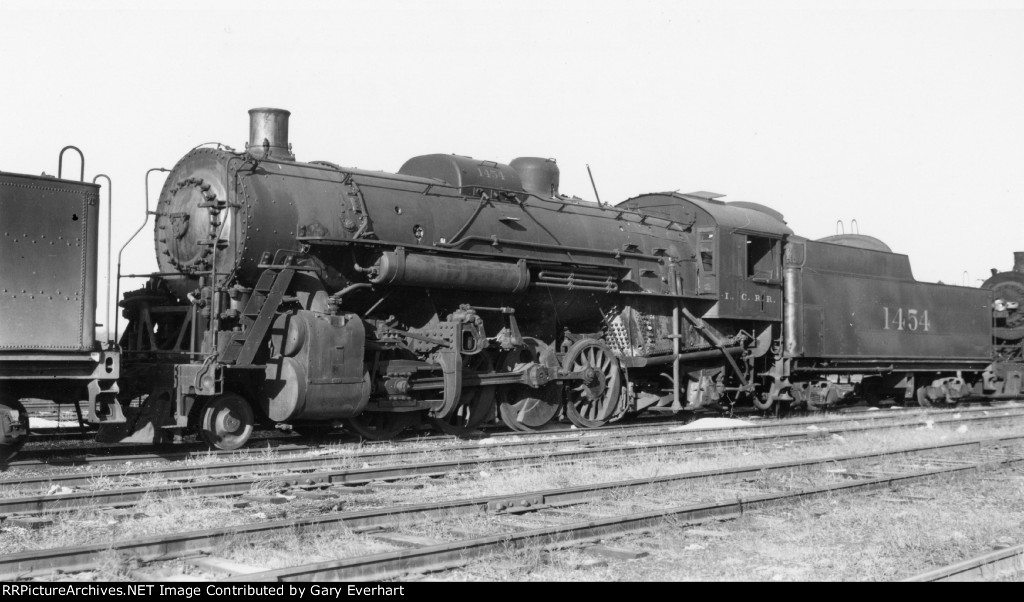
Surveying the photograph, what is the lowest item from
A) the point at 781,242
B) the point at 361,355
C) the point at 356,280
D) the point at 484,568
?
the point at 484,568

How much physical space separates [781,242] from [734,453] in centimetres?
663

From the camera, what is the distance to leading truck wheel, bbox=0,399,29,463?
8711 millimetres

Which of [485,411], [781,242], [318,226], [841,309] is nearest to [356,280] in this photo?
[318,226]

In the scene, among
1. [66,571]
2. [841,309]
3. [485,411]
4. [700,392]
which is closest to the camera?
[66,571]

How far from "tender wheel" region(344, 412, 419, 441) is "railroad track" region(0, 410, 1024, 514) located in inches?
53.2

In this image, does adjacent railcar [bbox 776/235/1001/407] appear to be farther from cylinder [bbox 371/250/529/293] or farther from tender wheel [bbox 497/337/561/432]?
cylinder [bbox 371/250/529/293]

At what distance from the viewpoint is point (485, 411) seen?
13.3 m

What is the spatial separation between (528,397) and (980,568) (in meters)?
8.67

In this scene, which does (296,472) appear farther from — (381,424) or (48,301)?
(381,424)

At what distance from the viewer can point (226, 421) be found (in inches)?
424

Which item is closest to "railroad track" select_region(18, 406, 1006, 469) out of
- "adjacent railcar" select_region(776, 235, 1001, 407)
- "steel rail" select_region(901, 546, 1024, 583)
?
"adjacent railcar" select_region(776, 235, 1001, 407)

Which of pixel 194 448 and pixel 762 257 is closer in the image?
pixel 194 448

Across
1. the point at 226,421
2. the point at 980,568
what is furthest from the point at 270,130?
the point at 980,568

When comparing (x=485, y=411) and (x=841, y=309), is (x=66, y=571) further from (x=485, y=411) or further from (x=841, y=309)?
(x=841, y=309)
